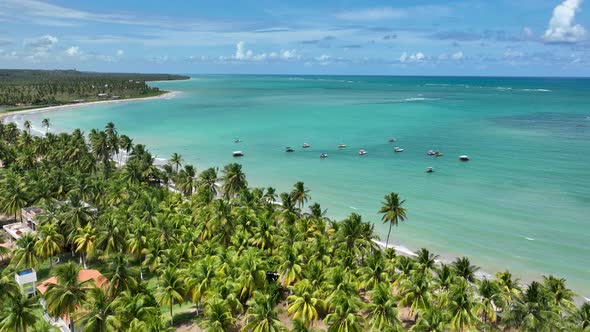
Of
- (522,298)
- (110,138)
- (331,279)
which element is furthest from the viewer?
(110,138)

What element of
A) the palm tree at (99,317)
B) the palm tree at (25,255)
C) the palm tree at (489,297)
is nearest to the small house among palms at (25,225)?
the palm tree at (25,255)

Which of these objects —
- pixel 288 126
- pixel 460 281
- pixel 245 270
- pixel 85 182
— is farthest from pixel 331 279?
pixel 288 126

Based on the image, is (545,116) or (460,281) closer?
(460,281)

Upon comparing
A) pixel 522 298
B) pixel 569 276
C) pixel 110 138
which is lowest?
pixel 569 276

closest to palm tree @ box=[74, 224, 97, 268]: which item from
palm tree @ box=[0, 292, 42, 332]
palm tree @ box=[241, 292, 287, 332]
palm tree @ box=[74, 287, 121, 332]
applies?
palm tree @ box=[0, 292, 42, 332]

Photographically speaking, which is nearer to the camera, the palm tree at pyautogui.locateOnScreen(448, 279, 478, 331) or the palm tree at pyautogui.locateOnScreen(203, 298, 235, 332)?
the palm tree at pyautogui.locateOnScreen(203, 298, 235, 332)

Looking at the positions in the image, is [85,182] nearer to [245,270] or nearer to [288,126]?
[245,270]

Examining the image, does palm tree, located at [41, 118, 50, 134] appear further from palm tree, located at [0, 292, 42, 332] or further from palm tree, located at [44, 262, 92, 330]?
palm tree, located at [0, 292, 42, 332]
